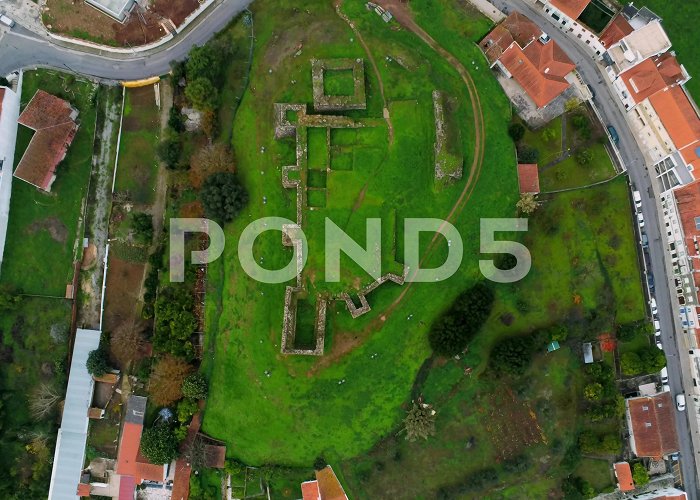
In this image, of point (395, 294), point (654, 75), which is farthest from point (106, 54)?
point (654, 75)

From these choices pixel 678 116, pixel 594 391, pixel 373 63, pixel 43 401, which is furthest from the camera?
pixel 43 401

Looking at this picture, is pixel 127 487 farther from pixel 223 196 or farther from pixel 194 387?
pixel 223 196

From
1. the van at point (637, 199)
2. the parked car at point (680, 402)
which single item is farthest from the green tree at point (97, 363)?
the parked car at point (680, 402)

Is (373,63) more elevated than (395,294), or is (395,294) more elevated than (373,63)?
(373,63)

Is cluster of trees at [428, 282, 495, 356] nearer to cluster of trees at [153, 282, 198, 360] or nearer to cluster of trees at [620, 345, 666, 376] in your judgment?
cluster of trees at [620, 345, 666, 376]

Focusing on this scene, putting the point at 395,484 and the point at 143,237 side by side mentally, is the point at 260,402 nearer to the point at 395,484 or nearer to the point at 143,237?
the point at 395,484

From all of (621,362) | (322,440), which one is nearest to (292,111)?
(322,440)

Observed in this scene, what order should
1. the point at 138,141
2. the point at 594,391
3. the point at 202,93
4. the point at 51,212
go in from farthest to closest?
the point at 138,141, the point at 51,212, the point at 202,93, the point at 594,391
